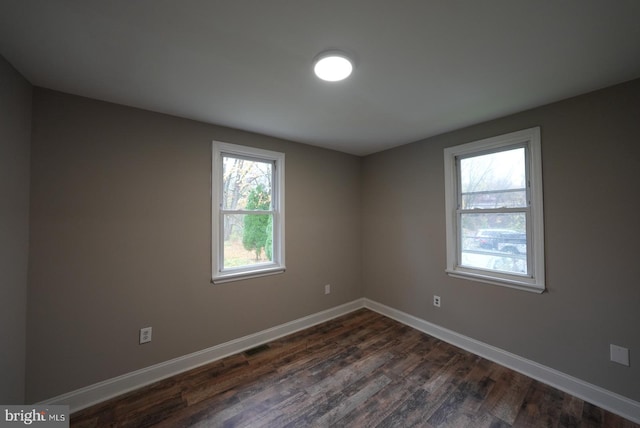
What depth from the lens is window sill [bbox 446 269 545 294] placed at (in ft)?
7.11

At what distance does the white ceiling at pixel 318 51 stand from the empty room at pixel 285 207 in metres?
0.01

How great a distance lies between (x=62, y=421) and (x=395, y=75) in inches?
130

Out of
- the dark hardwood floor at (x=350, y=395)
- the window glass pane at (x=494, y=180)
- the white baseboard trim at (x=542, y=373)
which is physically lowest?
the dark hardwood floor at (x=350, y=395)

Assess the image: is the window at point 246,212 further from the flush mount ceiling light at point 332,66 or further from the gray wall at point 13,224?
the flush mount ceiling light at point 332,66

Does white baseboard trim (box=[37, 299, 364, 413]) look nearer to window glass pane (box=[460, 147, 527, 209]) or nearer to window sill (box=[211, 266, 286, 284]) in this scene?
window sill (box=[211, 266, 286, 284])

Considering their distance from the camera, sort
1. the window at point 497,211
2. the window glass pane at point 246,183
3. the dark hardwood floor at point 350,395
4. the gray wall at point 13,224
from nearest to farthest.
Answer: the gray wall at point 13,224, the dark hardwood floor at point 350,395, the window at point 497,211, the window glass pane at point 246,183

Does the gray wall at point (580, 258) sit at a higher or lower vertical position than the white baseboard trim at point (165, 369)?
higher

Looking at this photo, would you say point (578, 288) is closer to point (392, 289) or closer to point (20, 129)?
point (392, 289)

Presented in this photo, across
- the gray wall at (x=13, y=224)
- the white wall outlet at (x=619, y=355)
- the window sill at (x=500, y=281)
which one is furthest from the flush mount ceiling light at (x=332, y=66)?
the white wall outlet at (x=619, y=355)

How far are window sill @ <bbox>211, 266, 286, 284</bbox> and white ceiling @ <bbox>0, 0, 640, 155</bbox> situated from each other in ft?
5.28

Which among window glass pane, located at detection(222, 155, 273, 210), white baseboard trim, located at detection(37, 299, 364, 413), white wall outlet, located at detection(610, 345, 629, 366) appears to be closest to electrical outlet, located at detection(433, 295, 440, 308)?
white wall outlet, located at detection(610, 345, 629, 366)

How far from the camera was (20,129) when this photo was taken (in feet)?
5.25

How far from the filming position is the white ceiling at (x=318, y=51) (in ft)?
3.79

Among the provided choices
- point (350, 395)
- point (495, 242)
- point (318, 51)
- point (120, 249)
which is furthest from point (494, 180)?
point (120, 249)
